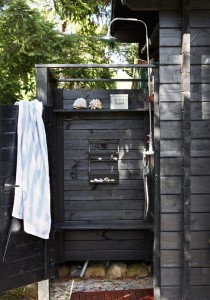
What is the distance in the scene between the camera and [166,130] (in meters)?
3.04

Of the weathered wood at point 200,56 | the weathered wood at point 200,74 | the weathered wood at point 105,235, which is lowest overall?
the weathered wood at point 105,235

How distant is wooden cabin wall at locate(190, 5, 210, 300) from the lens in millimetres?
2979

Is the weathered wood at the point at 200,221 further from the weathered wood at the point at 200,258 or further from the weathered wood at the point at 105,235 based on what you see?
the weathered wood at the point at 105,235

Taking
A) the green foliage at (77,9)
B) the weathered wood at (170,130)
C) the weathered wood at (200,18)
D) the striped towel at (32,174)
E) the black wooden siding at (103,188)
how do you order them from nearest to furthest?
the weathered wood at (200,18), the weathered wood at (170,130), the striped towel at (32,174), the black wooden siding at (103,188), the green foliage at (77,9)

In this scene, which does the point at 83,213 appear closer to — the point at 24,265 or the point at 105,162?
the point at 105,162

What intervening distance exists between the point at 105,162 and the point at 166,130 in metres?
1.25

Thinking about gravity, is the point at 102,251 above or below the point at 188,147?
below

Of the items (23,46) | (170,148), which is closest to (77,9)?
(23,46)

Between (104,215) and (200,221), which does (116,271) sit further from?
(200,221)

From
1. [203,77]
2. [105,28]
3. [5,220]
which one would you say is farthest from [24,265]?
[105,28]

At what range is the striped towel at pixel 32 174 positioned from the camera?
10.3ft

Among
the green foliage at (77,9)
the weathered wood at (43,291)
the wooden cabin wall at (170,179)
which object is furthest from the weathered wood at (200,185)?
the green foliage at (77,9)

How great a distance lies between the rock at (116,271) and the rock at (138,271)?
6 centimetres

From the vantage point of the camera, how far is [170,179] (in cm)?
305
